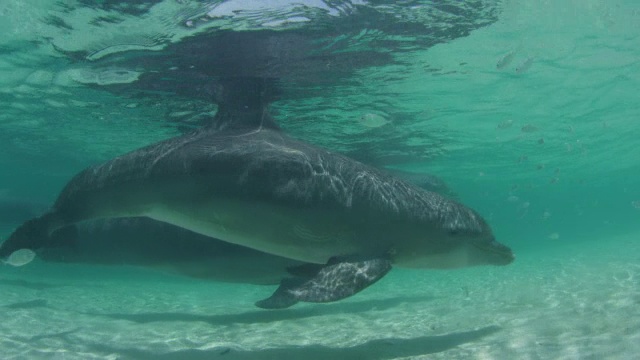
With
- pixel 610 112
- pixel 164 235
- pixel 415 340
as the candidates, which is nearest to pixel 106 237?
pixel 164 235

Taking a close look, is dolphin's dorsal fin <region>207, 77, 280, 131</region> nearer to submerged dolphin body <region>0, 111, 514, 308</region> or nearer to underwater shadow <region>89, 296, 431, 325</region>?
submerged dolphin body <region>0, 111, 514, 308</region>

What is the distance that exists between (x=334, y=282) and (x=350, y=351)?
2468 mm

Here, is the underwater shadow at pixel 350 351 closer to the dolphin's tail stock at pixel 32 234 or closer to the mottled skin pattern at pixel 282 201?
the mottled skin pattern at pixel 282 201

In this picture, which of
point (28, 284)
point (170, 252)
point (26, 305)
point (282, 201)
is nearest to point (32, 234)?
point (170, 252)

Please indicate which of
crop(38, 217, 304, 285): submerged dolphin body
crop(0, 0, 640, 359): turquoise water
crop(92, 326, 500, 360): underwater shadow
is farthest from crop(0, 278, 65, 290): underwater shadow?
crop(92, 326, 500, 360): underwater shadow

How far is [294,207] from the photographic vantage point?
631cm

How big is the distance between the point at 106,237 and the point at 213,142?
5.51m

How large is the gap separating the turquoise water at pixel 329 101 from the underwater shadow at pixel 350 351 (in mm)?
67

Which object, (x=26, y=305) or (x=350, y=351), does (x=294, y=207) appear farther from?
(x=26, y=305)

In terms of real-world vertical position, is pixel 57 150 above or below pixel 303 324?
above

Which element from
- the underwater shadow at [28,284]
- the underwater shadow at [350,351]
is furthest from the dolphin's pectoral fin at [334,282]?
the underwater shadow at [28,284]

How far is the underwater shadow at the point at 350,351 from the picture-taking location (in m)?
7.13

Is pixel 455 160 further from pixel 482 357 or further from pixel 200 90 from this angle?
pixel 482 357

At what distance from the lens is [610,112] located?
24.2m
